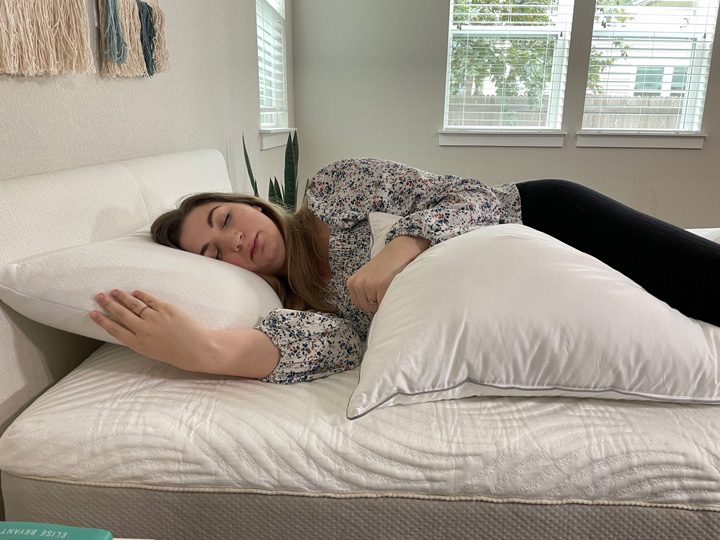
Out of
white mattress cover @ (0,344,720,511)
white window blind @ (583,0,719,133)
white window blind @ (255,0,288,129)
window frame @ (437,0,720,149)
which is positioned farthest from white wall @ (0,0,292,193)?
white window blind @ (583,0,719,133)

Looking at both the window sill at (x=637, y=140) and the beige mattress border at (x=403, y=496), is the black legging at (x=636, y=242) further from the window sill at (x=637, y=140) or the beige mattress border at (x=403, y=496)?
the window sill at (x=637, y=140)

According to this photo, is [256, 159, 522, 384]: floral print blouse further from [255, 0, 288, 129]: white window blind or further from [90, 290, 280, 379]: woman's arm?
[255, 0, 288, 129]: white window blind

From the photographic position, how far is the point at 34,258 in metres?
0.88

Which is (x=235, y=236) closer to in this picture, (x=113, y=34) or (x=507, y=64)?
(x=113, y=34)

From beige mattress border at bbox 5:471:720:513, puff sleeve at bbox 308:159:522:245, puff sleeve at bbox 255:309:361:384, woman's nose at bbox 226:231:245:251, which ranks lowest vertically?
beige mattress border at bbox 5:471:720:513

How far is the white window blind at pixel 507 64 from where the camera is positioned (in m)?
3.40

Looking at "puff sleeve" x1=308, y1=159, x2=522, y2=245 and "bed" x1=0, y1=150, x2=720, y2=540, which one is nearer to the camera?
"bed" x1=0, y1=150, x2=720, y2=540

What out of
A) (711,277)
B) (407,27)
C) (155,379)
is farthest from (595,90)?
(155,379)

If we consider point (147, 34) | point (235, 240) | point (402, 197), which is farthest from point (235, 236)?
point (147, 34)

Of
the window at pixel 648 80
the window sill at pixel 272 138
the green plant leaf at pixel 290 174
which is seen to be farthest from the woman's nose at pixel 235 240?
the window at pixel 648 80

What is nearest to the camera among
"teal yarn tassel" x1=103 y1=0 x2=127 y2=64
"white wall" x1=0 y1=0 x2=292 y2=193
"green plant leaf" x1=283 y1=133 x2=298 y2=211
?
"white wall" x1=0 y1=0 x2=292 y2=193

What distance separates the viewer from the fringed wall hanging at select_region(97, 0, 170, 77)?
1.29 m

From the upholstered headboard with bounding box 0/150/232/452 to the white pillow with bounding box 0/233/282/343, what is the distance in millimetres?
47

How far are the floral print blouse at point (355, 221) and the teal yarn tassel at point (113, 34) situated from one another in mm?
596
